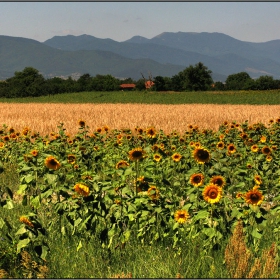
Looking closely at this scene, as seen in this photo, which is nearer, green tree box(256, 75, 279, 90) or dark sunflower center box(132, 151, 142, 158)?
dark sunflower center box(132, 151, 142, 158)

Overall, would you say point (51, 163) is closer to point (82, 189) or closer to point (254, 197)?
point (82, 189)

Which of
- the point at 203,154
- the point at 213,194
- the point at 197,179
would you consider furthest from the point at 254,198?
the point at 203,154

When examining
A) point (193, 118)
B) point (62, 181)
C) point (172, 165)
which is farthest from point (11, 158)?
point (193, 118)

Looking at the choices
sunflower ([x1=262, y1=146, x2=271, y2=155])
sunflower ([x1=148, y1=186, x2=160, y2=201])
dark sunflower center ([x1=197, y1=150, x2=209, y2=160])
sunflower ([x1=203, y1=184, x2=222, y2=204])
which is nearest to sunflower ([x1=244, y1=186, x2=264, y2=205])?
sunflower ([x1=203, y1=184, x2=222, y2=204])

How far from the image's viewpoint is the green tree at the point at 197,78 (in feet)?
313

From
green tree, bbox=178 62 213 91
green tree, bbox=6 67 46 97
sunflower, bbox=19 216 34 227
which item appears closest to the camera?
sunflower, bbox=19 216 34 227

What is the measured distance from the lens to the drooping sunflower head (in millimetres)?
3873

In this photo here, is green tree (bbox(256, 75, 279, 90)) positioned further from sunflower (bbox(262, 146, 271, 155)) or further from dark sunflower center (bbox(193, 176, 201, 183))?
dark sunflower center (bbox(193, 176, 201, 183))

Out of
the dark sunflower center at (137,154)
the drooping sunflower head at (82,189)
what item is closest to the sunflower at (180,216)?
the dark sunflower center at (137,154)

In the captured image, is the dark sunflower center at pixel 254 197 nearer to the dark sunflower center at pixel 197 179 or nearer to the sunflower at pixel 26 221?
the dark sunflower center at pixel 197 179

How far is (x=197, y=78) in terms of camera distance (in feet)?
315

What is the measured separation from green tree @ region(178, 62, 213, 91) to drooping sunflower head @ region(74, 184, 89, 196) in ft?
303

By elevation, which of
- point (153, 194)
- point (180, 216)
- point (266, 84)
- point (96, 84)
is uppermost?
point (266, 84)

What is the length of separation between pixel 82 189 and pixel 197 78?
309ft
